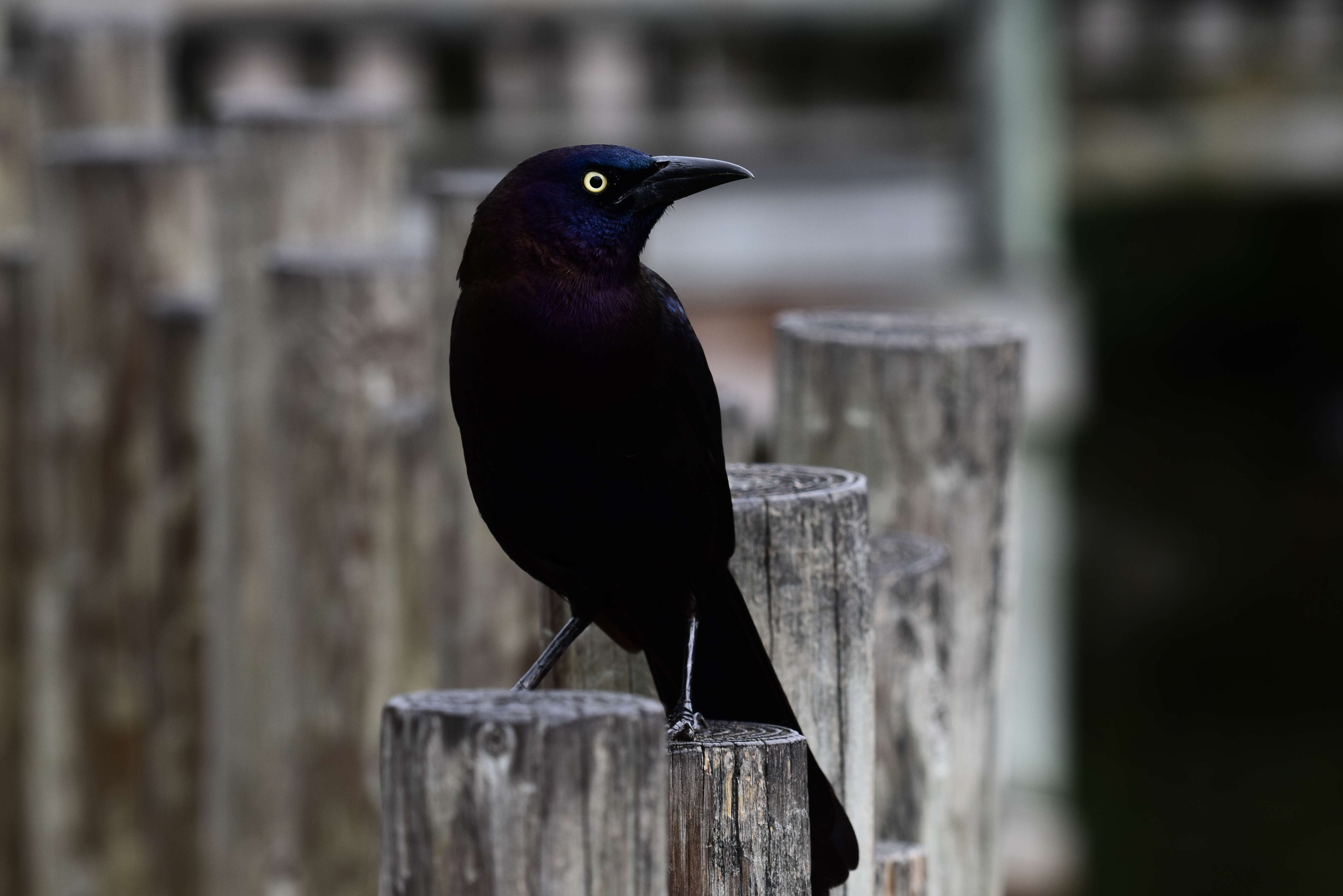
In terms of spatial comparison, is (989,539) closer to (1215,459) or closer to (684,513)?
(684,513)

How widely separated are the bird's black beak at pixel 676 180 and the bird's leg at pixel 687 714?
498mm

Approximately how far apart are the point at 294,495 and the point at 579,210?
1.75 meters

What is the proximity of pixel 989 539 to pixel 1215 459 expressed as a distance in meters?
8.52

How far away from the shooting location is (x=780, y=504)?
235 cm

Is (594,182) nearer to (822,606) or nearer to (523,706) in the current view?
(822,606)

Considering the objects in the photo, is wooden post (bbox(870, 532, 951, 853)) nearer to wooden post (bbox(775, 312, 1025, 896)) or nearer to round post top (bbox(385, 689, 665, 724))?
wooden post (bbox(775, 312, 1025, 896))

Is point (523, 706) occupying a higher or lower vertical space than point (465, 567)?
higher

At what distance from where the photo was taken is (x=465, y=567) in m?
3.50

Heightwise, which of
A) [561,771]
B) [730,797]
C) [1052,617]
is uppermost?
[561,771]

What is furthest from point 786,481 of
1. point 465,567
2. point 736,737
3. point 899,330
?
point 465,567

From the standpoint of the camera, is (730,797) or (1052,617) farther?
(1052,617)

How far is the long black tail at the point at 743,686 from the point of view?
2232mm

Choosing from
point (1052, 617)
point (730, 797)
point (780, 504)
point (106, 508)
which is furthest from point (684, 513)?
point (1052, 617)

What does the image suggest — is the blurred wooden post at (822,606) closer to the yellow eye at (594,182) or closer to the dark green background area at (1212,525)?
the yellow eye at (594,182)
